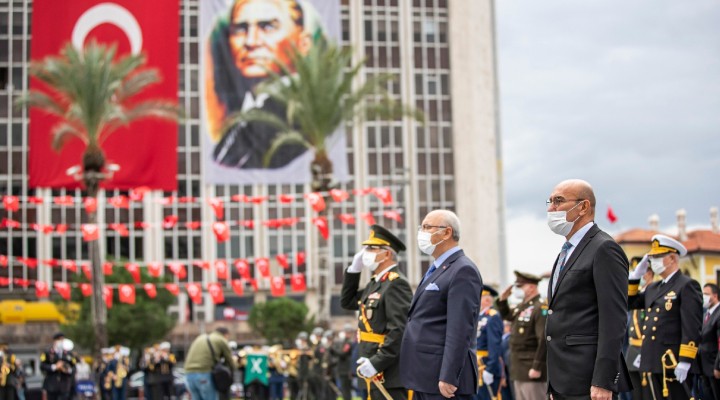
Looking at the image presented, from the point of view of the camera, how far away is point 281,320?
64125mm

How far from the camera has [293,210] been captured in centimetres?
7519

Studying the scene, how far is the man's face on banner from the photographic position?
6412cm

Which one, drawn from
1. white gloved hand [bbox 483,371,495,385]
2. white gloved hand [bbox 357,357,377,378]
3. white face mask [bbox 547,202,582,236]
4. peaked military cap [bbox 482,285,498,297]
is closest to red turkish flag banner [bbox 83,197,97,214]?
peaked military cap [bbox 482,285,498,297]

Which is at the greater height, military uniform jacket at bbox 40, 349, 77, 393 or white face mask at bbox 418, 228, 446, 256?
white face mask at bbox 418, 228, 446, 256

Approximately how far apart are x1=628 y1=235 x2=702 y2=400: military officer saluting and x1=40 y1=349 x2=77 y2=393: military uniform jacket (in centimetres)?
1869

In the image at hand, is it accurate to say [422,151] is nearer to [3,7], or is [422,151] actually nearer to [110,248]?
[110,248]

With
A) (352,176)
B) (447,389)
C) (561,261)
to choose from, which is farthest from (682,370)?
(352,176)

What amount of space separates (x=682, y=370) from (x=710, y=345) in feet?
9.31

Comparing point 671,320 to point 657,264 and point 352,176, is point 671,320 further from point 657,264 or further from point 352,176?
point 352,176

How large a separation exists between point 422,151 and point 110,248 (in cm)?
2219

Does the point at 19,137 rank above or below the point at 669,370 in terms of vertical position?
above

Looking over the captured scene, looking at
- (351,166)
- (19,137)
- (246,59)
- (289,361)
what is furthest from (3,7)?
(289,361)

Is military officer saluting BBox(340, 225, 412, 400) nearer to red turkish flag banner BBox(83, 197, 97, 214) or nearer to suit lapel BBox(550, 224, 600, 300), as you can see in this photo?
suit lapel BBox(550, 224, 600, 300)

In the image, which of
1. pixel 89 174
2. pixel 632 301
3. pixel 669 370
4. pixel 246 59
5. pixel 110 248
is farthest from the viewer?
pixel 110 248
